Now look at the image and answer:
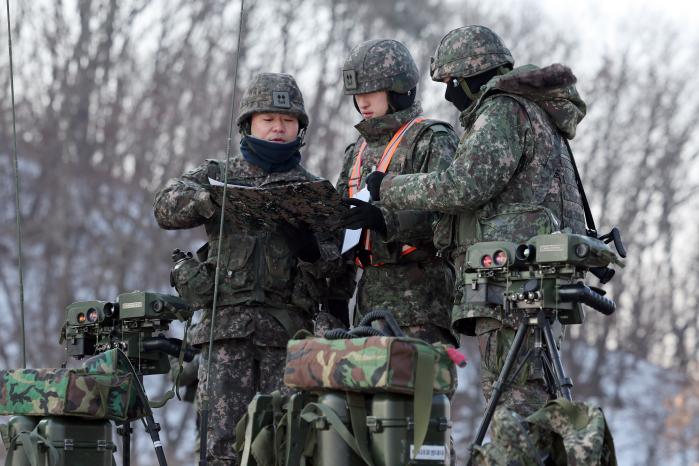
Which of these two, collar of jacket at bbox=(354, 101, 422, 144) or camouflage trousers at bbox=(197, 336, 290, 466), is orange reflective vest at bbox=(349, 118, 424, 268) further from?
camouflage trousers at bbox=(197, 336, 290, 466)

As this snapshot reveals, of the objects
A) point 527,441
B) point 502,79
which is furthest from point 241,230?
point 527,441

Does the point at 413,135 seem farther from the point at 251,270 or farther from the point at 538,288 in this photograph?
the point at 538,288

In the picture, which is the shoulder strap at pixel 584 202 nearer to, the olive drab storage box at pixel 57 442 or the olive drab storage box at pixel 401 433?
the olive drab storage box at pixel 401 433

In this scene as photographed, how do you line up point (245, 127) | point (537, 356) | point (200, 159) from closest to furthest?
point (537, 356), point (245, 127), point (200, 159)

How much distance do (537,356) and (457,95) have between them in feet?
5.40

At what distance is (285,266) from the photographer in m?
8.47

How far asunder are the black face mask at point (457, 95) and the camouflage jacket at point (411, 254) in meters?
0.31

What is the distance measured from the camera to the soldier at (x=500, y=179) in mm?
7301

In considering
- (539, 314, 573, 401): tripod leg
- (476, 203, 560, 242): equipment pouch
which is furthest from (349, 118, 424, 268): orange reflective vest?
(539, 314, 573, 401): tripod leg

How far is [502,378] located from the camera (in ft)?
22.2

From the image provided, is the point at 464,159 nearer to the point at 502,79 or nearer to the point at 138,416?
the point at 502,79

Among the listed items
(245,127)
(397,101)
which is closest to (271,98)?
(245,127)

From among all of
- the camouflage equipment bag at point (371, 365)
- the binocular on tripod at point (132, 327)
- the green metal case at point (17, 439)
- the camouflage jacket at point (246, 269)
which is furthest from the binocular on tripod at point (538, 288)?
the green metal case at point (17, 439)

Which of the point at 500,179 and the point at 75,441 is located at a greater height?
the point at 500,179
